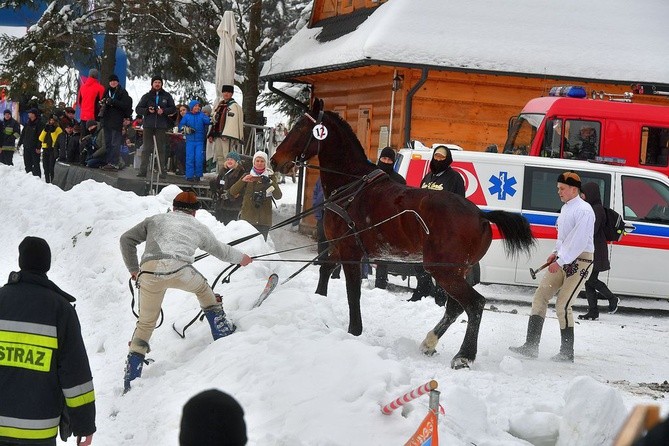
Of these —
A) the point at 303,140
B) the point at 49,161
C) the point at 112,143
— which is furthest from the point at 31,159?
the point at 303,140

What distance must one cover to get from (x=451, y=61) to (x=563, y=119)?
2.94 m

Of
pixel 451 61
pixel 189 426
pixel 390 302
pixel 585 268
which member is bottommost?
pixel 390 302

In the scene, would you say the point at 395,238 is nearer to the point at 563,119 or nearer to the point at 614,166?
the point at 614,166

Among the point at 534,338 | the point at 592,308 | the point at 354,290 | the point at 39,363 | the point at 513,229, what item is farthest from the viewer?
the point at 592,308

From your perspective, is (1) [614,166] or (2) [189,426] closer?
(2) [189,426]

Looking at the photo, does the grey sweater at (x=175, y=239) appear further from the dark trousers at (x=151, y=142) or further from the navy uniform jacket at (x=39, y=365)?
the dark trousers at (x=151, y=142)

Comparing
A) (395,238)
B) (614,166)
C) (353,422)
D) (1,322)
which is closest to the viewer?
(1,322)

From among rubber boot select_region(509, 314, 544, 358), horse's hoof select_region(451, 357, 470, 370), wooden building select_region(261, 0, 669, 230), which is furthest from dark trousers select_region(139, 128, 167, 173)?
horse's hoof select_region(451, 357, 470, 370)

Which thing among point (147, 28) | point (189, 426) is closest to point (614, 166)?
point (189, 426)

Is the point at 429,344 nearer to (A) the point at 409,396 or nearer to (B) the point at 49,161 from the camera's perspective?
(A) the point at 409,396

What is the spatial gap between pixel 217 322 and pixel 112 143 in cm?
1244

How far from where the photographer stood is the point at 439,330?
9.03m

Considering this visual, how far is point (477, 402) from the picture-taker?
6086 millimetres

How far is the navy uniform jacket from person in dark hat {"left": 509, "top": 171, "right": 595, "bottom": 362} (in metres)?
5.41
